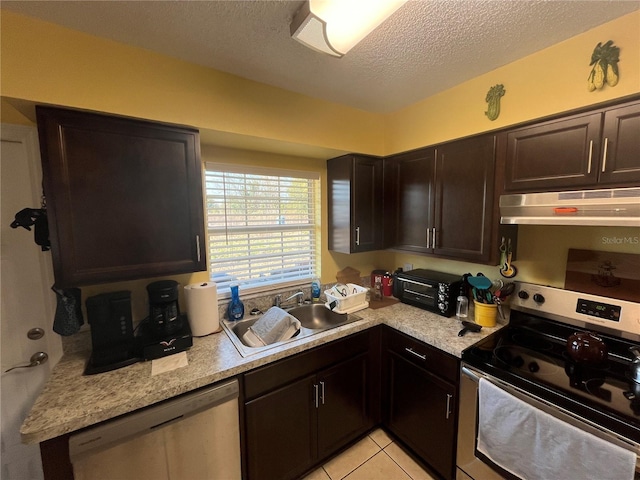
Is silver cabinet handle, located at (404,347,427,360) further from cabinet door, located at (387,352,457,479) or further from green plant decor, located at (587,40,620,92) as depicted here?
green plant decor, located at (587,40,620,92)

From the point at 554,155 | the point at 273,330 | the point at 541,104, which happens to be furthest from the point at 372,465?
the point at 541,104

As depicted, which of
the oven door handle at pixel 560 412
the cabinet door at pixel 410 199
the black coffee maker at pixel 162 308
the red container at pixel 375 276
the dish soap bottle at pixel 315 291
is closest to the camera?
the oven door handle at pixel 560 412

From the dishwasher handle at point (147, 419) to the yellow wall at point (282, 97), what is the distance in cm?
75

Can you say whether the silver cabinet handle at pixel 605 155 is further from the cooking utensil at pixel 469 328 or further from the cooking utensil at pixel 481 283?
the cooking utensil at pixel 469 328

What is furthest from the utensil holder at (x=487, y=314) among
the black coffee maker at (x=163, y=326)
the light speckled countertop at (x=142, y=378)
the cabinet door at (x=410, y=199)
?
the black coffee maker at (x=163, y=326)

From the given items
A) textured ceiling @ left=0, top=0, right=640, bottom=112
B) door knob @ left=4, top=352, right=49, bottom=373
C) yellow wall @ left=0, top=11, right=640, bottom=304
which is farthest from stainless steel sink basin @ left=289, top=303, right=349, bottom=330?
textured ceiling @ left=0, top=0, right=640, bottom=112

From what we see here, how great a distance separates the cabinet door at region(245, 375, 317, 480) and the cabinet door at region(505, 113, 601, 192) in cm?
169

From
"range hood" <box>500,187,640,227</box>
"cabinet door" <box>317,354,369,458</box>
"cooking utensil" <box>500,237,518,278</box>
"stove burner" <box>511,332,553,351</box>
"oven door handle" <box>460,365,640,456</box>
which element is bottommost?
"cabinet door" <box>317,354,369,458</box>

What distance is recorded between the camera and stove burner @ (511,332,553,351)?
4.61 feet

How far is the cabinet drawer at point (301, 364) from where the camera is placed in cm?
130

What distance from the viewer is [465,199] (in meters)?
1.65

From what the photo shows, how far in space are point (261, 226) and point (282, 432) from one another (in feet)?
4.49

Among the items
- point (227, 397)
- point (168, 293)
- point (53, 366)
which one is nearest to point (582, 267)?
point (227, 397)

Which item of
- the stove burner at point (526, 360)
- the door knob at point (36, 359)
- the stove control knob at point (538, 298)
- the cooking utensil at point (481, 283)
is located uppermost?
the cooking utensil at point (481, 283)
